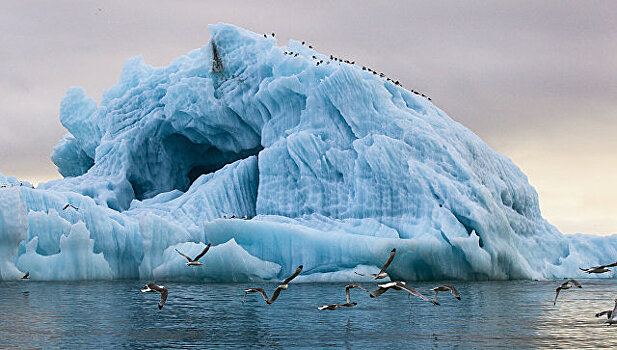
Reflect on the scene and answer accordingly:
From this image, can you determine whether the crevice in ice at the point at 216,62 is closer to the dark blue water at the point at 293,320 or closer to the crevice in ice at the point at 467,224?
the crevice in ice at the point at 467,224

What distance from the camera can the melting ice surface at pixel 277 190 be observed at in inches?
1051

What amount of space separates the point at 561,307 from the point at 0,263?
1722cm

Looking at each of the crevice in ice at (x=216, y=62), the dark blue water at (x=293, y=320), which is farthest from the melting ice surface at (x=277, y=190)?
the dark blue water at (x=293, y=320)

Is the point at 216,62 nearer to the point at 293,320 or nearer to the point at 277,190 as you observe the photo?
the point at 277,190

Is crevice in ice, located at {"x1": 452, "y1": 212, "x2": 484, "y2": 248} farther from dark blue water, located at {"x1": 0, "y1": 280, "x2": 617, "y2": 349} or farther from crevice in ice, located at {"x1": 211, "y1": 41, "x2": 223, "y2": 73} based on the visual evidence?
crevice in ice, located at {"x1": 211, "y1": 41, "x2": 223, "y2": 73}

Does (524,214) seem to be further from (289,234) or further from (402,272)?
(289,234)

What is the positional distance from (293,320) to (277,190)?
15.6m

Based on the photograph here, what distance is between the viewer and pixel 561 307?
1888 centimetres

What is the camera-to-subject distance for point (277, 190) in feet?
102

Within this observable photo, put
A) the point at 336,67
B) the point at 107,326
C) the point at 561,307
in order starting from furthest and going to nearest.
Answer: the point at 336,67, the point at 561,307, the point at 107,326

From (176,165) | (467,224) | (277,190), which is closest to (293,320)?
(467,224)

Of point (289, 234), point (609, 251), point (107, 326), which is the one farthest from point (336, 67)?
point (107, 326)

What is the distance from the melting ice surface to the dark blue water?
3357mm

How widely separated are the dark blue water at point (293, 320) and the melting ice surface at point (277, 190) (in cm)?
336
